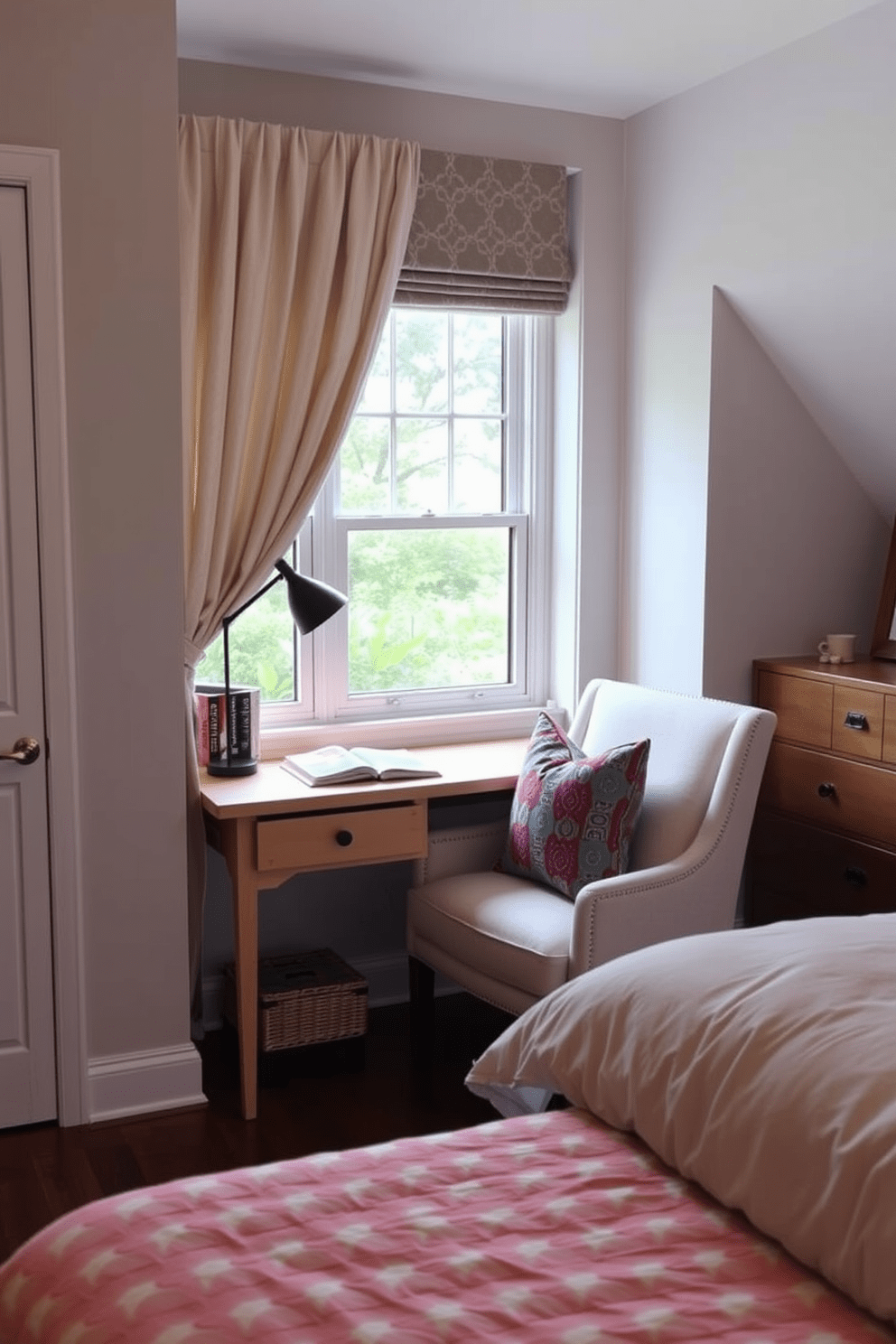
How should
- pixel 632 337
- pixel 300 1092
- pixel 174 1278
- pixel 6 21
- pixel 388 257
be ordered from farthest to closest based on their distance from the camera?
1. pixel 632 337
2. pixel 388 257
3. pixel 300 1092
4. pixel 6 21
5. pixel 174 1278

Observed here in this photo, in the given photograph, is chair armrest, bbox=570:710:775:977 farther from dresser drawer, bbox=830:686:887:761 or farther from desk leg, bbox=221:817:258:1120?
desk leg, bbox=221:817:258:1120

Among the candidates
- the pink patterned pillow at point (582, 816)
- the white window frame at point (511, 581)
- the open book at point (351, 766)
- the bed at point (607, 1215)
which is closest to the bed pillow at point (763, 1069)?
the bed at point (607, 1215)

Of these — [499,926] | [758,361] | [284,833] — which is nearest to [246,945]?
[284,833]

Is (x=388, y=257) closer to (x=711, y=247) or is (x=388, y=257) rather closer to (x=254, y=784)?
(x=711, y=247)

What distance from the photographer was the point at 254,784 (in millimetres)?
3309

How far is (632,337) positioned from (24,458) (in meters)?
1.86

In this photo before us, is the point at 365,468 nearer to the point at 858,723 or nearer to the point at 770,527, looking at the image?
the point at 770,527

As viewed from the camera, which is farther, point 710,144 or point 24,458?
point 710,144

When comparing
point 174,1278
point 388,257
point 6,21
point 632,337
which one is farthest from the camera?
point 632,337

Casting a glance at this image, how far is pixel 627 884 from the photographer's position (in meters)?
2.99

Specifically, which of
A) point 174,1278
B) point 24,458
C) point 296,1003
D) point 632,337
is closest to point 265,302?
point 24,458

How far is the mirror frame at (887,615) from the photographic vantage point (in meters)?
3.73

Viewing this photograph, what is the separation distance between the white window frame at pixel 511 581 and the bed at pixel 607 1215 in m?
1.97

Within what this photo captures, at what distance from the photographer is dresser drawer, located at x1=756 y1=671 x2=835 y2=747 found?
3.52m
